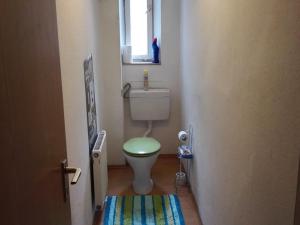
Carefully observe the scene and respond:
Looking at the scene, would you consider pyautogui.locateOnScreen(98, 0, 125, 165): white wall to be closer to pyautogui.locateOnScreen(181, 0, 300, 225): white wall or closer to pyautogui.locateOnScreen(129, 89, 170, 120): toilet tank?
pyautogui.locateOnScreen(129, 89, 170, 120): toilet tank

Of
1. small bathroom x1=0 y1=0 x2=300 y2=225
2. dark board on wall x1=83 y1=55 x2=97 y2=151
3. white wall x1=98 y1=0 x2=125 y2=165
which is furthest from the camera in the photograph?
white wall x1=98 y1=0 x2=125 y2=165

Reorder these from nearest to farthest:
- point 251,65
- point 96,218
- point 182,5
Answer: point 251,65 → point 96,218 → point 182,5

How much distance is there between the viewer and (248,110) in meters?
1.40

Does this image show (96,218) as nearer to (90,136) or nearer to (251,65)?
(90,136)

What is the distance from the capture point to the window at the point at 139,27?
12.0 ft

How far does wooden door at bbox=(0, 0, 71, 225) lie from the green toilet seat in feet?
5.31

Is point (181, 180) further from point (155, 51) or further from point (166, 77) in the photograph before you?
point (155, 51)

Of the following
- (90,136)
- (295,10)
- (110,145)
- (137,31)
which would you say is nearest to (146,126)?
(110,145)

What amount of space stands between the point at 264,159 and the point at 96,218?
180cm

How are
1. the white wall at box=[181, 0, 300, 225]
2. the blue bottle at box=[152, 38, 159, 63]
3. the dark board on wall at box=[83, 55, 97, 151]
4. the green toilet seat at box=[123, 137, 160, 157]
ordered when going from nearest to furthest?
the white wall at box=[181, 0, 300, 225] < the dark board on wall at box=[83, 55, 97, 151] < the green toilet seat at box=[123, 137, 160, 157] < the blue bottle at box=[152, 38, 159, 63]

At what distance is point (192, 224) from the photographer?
258cm

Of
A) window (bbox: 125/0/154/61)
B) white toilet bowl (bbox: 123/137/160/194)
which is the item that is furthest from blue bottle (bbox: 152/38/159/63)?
white toilet bowl (bbox: 123/137/160/194)

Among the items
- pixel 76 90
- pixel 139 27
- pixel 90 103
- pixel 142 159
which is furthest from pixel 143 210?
pixel 139 27

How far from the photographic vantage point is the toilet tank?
346cm
